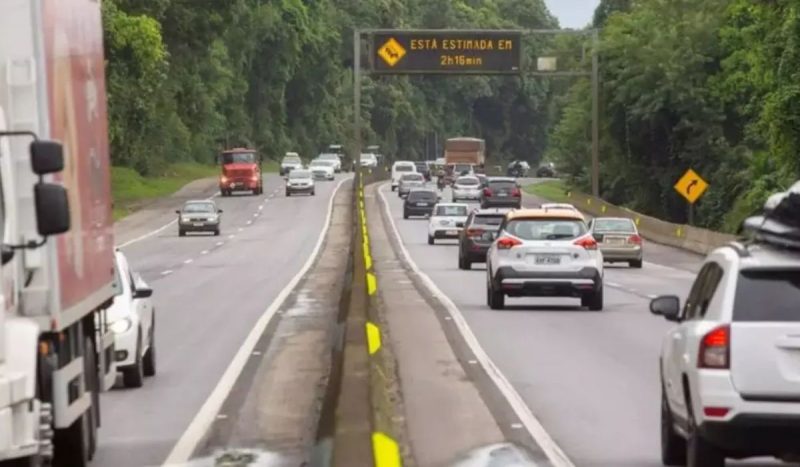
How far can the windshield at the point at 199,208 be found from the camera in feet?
254

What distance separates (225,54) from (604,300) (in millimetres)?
98889

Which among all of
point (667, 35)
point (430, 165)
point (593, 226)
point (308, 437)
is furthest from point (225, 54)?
point (308, 437)

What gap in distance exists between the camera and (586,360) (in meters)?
23.5

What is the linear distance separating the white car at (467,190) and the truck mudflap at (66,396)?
290 ft

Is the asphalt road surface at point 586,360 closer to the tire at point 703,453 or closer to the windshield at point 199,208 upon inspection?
the tire at point 703,453

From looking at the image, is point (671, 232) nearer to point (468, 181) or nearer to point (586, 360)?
point (468, 181)

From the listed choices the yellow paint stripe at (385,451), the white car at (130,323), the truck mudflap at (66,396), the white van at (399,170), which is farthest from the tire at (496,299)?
the white van at (399,170)

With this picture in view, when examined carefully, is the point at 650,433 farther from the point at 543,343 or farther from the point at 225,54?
the point at 225,54

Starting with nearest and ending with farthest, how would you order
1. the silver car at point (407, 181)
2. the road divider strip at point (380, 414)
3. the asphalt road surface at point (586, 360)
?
the road divider strip at point (380, 414) → the asphalt road surface at point (586, 360) → the silver car at point (407, 181)

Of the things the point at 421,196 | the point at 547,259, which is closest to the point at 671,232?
the point at 421,196

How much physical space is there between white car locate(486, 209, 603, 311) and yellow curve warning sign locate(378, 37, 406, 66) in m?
49.4

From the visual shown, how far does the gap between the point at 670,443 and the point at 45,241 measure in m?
4.99

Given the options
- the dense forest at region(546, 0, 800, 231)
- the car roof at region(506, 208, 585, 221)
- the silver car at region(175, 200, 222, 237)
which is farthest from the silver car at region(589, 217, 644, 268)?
the silver car at region(175, 200, 222, 237)

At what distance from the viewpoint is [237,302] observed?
122ft
